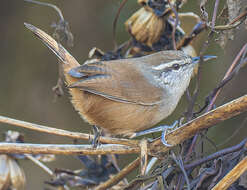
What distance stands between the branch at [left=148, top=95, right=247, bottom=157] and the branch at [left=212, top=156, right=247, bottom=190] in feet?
0.64

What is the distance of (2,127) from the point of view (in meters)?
3.81

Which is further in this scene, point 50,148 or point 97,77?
point 97,77

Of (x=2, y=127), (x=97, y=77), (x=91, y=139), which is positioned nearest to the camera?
(x=91, y=139)

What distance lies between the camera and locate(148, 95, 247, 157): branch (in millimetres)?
1617

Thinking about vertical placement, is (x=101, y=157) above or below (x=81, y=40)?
below

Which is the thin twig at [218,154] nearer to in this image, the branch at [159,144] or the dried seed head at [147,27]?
the branch at [159,144]

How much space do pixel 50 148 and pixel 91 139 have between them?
0.29 metres

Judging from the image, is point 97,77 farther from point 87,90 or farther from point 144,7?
point 144,7

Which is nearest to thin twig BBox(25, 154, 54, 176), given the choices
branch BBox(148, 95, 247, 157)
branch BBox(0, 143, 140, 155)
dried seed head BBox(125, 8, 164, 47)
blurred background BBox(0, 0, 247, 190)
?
branch BBox(0, 143, 140, 155)

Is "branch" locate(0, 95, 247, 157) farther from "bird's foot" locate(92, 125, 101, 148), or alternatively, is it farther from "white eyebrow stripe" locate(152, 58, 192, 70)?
"white eyebrow stripe" locate(152, 58, 192, 70)

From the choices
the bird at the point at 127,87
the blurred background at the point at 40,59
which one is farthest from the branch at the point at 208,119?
the blurred background at the point at 40,59

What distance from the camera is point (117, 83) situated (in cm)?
241

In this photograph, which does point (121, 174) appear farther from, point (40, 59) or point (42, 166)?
point (40, 59)

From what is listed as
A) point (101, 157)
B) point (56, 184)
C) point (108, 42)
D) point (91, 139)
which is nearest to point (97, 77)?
point (91, 139)
